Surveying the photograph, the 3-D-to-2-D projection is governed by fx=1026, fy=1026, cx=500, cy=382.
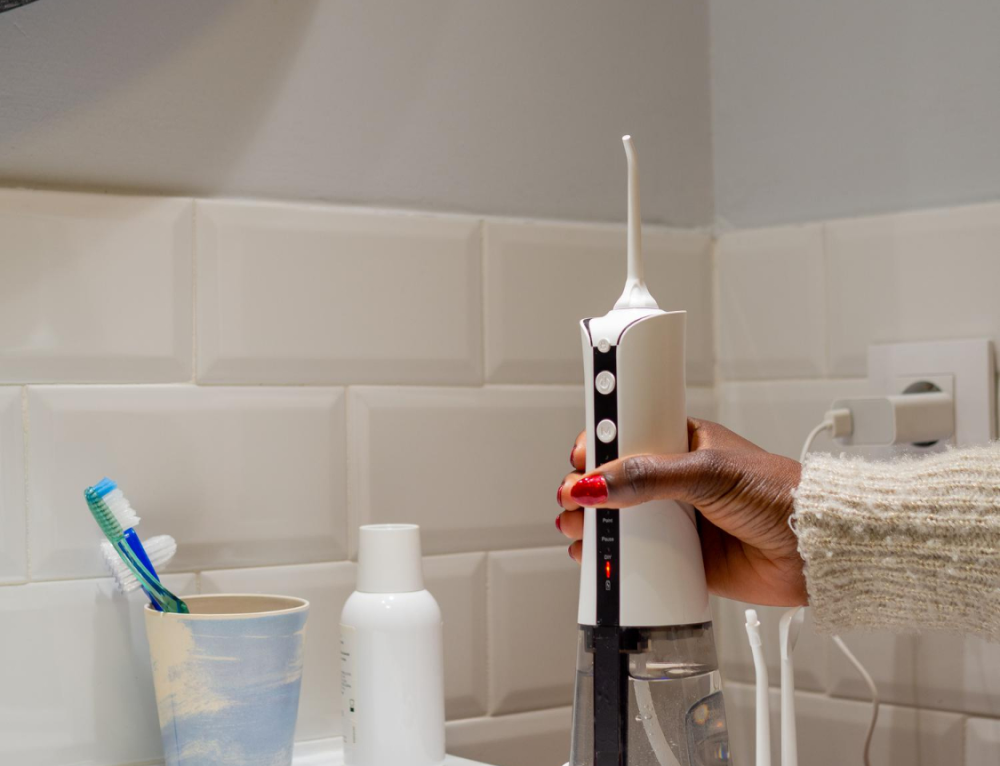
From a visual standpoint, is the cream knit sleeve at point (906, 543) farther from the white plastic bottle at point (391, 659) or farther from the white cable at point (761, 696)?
the white plastic bottle at point (391, 659)

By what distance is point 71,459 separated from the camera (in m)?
0.66

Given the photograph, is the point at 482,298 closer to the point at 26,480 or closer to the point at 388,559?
the point at 388,559

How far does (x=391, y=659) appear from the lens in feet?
2.13

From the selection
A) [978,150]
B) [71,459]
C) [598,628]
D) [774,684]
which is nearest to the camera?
[598,628]

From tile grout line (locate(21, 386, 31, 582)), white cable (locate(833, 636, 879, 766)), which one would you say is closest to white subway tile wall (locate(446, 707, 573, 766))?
white cable (locate(833, 636, 879, 766))

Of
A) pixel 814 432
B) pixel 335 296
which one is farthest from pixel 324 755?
pixel 814 432

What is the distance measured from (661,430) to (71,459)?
0.38 m

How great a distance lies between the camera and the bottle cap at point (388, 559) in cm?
66

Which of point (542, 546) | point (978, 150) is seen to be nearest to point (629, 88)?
point (978, 150)

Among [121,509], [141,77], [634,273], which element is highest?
[141,77]

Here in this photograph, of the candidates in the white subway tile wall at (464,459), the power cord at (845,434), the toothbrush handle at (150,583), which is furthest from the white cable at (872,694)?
the toothbrush handle at (150,583)

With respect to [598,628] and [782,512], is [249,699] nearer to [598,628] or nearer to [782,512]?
[598,628]

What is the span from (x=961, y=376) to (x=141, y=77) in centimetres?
62

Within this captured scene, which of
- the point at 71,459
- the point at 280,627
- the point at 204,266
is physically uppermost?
the point at 204,266
